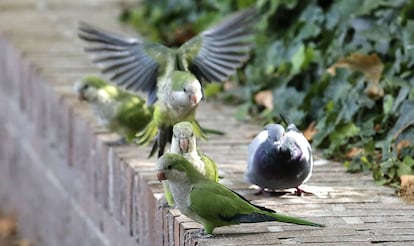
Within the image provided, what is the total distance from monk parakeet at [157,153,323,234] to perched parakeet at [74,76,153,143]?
55.8 inches

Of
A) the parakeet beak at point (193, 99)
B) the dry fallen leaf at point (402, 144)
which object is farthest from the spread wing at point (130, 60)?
the dry fallen leaf at point (402, 144)

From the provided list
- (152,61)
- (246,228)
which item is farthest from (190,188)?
(152,61)

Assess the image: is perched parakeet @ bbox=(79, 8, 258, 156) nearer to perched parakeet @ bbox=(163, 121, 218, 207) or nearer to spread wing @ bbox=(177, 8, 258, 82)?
spread wing @ bbox=(177, 8, 258, 82)

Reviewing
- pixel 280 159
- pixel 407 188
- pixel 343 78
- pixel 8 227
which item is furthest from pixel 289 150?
pixel 8 227

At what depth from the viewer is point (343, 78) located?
5441mm

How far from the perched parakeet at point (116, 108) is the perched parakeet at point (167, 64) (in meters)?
0.15

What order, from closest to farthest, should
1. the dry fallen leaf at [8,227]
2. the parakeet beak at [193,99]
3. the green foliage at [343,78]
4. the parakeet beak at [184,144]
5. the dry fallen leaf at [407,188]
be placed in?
the parakeet beak at [184,144]
the dry fallen leaf at [407,188]
the parakeet beak at [193,99]
the green foliage at [343,78]
the dry fallen leaf at [8,227]

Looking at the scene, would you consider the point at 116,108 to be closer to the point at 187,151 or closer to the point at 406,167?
the point at 187,151

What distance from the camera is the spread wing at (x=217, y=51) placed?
5.03 meters

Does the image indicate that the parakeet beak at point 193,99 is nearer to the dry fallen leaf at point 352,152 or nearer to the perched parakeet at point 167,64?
the perched parakeet at point 167,64

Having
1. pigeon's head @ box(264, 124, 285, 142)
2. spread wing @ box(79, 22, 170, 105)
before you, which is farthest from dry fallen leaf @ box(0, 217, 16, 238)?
pigeon's head @ box(264, 124, 285, 142)

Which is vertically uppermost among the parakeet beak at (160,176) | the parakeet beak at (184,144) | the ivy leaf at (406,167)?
the parakeet beak at (184,144)

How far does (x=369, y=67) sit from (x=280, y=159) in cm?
135

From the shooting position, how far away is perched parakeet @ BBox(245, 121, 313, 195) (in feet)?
14.0
